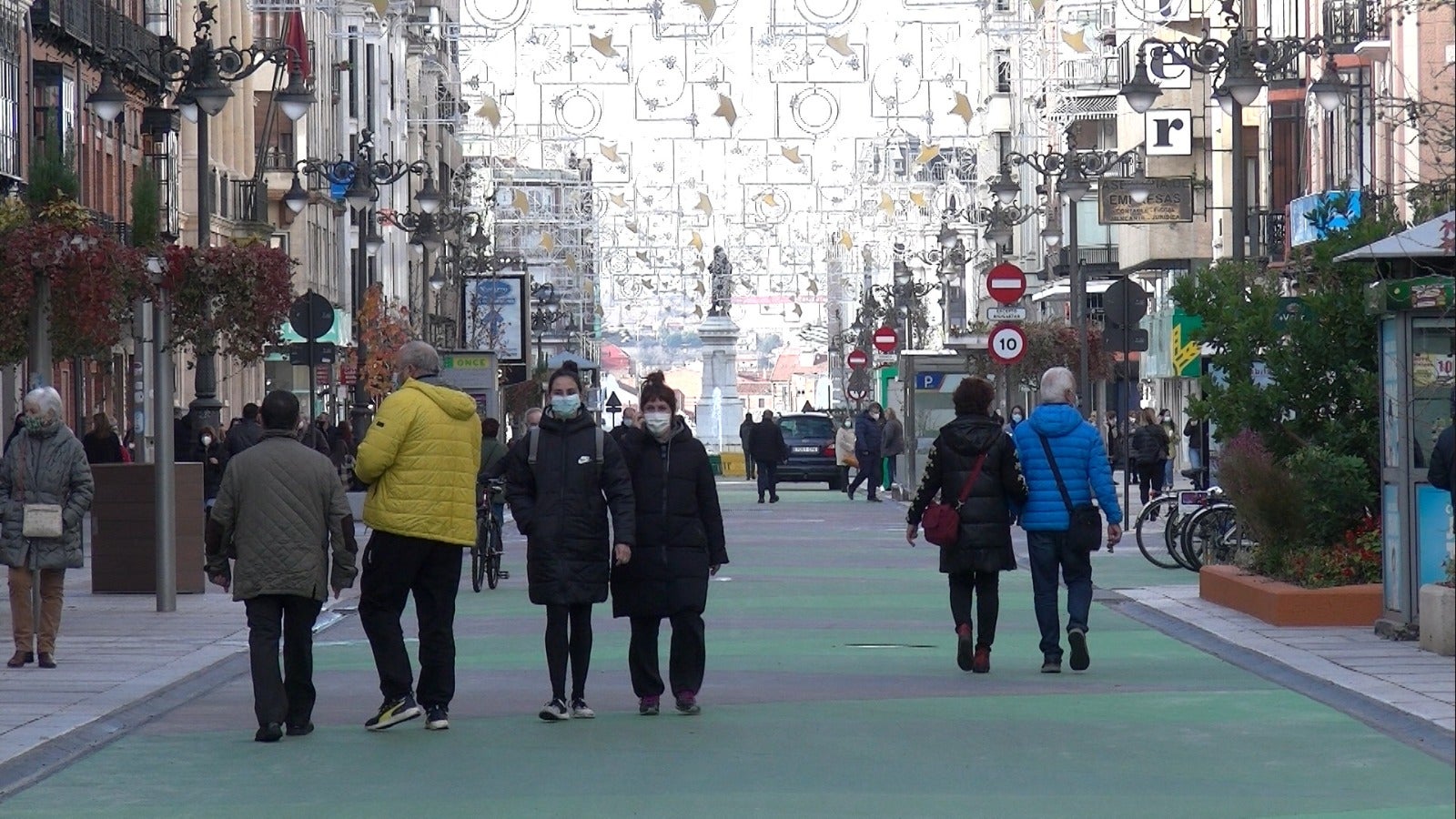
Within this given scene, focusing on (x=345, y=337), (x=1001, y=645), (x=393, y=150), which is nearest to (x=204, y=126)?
(x=1001, y=645)

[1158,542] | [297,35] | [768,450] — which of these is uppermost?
[297,35]

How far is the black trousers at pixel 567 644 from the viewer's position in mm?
14133

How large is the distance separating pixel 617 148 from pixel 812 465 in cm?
882

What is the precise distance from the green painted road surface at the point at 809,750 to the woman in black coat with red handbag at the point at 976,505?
0.33 m

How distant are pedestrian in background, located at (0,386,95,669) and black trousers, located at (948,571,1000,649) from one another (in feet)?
17.4

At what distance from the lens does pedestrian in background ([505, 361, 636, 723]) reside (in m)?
14.0

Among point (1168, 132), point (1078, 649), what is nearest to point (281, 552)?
point (1078, 649)

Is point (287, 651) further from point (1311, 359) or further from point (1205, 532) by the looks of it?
point (1205, 532)

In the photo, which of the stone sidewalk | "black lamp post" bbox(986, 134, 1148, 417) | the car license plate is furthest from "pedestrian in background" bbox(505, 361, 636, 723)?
"black lamp post" bbox(986, 134, 1148, 417)

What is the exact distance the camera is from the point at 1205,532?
26.1 metres

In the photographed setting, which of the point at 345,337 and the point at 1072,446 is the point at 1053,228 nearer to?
the point at 345,337

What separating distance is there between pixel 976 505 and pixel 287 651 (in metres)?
4.66

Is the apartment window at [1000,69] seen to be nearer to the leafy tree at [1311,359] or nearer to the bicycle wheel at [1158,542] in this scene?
the bicycle wheel at [1158,542]

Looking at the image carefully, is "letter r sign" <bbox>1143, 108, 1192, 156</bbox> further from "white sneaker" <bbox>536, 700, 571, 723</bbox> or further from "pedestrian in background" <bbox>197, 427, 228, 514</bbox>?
"white sneaker" <bbox>536, 700, 571, 723</bbox>
